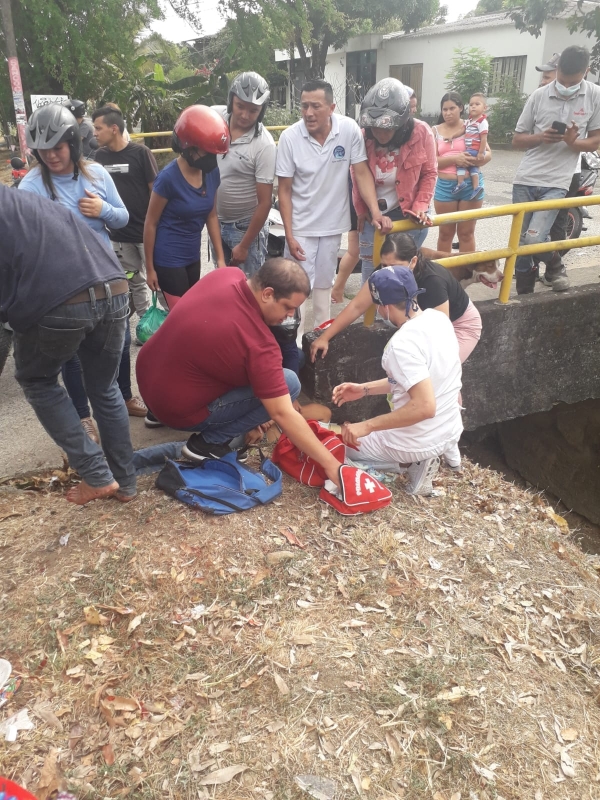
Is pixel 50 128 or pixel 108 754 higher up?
pixel 50 128

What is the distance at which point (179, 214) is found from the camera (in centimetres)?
402

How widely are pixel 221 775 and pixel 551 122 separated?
17.4 feet

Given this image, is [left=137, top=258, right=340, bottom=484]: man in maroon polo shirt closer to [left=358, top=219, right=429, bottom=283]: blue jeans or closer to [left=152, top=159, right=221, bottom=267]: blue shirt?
[left=152, top=159, right=221, bottom=267]: blue shirt

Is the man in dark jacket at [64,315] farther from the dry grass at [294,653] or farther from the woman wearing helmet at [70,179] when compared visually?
the dry grass at [294,653]

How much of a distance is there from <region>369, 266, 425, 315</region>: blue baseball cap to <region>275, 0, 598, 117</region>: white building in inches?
913

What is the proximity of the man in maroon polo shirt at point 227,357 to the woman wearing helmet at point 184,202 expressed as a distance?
94cm

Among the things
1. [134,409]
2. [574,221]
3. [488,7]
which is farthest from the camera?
[488,7]

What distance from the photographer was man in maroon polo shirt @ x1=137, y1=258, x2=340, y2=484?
121 inches

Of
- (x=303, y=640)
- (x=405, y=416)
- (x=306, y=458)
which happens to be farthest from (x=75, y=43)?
(x=303, y=640)

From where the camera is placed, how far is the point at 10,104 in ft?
48.9

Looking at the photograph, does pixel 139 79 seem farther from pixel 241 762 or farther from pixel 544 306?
pixel 241 762

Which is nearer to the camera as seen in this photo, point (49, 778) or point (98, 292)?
point (49, 778)

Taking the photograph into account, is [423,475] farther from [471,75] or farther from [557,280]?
[471,75]

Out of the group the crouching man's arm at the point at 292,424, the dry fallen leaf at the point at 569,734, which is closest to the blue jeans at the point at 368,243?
the crouching man's arm at the point at 292,424
